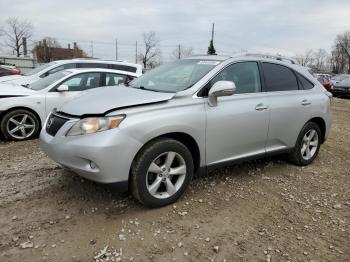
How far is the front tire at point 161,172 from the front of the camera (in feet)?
11.5

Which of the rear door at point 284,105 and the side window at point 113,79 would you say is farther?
the side window at point 113,79

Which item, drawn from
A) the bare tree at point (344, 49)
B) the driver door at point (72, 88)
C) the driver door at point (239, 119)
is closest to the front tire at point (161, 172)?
the driver door at point (239, 119)

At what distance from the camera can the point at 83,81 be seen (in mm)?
7582

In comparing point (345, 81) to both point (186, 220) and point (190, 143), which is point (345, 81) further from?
point (186, 220)

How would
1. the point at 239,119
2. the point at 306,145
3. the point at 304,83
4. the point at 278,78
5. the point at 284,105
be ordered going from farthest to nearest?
the point at 306,145
the point at 304,83
the point at 278,78
the point at 284,105
the point at 239,119

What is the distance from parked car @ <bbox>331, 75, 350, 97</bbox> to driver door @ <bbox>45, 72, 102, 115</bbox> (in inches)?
685

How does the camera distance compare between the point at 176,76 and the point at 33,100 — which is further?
the point at 33,100

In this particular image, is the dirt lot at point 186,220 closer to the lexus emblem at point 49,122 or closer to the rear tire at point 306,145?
the rear tire at point 306,145

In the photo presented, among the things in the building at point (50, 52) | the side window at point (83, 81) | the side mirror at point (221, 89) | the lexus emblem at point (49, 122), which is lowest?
the lexus emblem at point (49, 122)

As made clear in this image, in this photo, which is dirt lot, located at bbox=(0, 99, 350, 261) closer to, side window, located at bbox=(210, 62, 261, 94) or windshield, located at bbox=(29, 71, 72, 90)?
side window, located at bbox=(210, 62, 261, 94)

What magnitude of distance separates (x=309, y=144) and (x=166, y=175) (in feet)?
9.40

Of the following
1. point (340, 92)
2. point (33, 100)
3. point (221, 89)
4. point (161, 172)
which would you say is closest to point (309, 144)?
point (221, 89)

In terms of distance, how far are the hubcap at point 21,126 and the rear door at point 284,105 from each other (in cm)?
451

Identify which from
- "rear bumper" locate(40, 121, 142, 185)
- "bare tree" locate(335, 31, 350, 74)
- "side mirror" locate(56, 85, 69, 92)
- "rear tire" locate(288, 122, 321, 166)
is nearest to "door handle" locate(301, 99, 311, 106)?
"rear tire" locate(288, 122, 321, 166)
